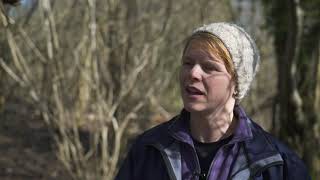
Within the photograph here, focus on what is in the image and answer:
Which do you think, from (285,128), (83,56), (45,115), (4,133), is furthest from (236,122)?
(4,133)

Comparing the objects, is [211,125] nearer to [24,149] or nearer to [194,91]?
[194,91]

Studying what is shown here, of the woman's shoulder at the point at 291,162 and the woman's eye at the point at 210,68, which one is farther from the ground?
the woman's eye at the point at 210,68

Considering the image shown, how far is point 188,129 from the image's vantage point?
A: 6.93 ft

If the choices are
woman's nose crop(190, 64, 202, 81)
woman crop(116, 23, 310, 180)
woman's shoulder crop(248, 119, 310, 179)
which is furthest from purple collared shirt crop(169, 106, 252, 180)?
woman's nose crop(190, 64, 202, 81)

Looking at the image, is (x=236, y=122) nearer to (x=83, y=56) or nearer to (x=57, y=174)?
(x=83, y=56)

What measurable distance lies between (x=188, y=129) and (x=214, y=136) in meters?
0.11

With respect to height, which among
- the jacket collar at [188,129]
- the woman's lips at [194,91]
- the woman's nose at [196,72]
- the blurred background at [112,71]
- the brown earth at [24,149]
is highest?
the woman's nose at [196,72]

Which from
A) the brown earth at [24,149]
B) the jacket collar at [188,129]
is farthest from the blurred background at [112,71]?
the jacket collar at [188,129]

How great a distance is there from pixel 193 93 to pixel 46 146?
7.86 m

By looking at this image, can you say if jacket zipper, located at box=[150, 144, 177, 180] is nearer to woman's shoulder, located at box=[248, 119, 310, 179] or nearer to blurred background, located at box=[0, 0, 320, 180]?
woman's shoulder, located at box=[248, 119, 310, 179]

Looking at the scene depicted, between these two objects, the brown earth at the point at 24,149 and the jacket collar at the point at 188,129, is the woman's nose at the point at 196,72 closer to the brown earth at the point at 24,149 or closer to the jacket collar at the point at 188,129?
the jacket collar at the point at 188,129

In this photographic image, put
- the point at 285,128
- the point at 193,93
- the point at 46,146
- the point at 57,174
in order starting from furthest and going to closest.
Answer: the point at 46,146, the point at 57,174, the point at 285,128, the point at 193,93

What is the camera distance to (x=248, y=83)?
2141 mm

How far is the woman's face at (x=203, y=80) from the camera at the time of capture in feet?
6.59
